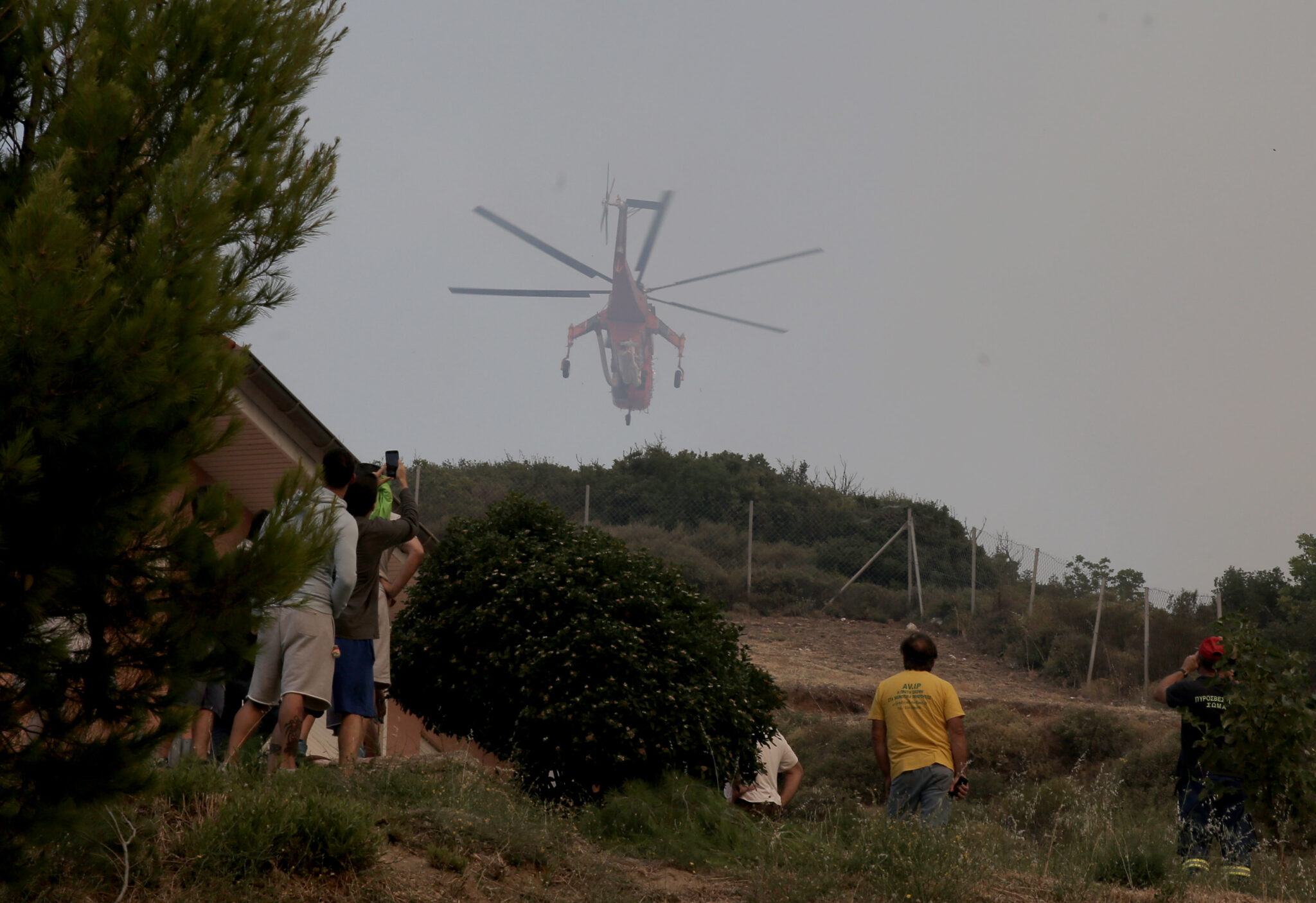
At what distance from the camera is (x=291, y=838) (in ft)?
16.1

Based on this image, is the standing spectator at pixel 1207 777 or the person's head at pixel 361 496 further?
the standing spectator at pixel 1207 777

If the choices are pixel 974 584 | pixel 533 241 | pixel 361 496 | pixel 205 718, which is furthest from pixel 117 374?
pixel 533 241

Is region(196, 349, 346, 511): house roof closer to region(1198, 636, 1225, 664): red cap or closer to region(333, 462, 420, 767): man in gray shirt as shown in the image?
region(333, 462, 420, 767): man in gray shirt

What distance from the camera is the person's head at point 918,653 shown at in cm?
729

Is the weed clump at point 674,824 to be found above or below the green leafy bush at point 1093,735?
above

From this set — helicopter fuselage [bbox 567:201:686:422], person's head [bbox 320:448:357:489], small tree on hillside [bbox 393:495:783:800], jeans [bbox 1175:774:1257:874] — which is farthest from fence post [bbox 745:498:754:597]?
helicopter fuselage [bbox 567:201:686:422]

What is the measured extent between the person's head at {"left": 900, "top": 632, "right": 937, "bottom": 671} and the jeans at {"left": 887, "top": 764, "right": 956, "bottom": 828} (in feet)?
1.92

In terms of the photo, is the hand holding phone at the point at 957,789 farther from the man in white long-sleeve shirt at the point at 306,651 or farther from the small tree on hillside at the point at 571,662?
the man in white long-sleeve shirt at the point at 306,651

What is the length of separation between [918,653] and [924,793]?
2.63 ft

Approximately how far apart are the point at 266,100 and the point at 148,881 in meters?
2.96

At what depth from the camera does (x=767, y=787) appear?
28.1ft

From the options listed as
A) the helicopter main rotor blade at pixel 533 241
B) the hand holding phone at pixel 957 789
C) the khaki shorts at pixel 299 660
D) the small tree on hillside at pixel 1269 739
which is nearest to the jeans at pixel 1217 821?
the small tree on hillside at pixel 1269 739

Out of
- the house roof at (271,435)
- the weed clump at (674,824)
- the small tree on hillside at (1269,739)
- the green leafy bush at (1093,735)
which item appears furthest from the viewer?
the green leafy bush at (1093,735)

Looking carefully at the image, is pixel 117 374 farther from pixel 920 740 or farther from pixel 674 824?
pixel 920 740
